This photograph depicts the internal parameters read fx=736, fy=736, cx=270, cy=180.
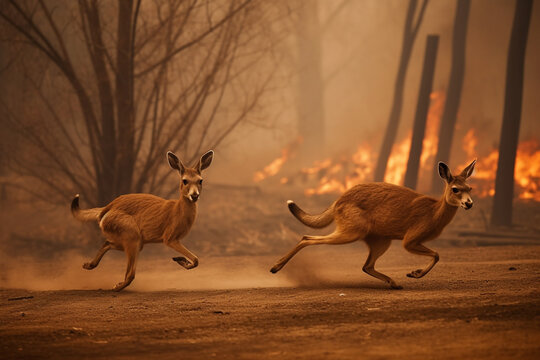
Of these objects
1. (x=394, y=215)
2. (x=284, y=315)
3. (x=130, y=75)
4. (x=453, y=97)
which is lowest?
(x=284, y=315)

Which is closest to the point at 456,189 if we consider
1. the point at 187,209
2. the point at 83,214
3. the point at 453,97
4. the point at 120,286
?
the point at 187,209

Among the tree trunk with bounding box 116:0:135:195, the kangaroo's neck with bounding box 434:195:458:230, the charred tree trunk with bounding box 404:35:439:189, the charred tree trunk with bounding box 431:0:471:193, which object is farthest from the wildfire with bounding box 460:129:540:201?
the kangaroo's neck with bounding box 434:195:458:230

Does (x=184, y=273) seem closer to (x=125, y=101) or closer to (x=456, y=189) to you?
(x=125, y=101)

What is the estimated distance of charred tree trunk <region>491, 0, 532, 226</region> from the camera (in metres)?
17.2

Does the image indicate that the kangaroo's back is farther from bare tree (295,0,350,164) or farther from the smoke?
bare tree (295,0,350,164)

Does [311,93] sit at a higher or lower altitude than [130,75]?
higher

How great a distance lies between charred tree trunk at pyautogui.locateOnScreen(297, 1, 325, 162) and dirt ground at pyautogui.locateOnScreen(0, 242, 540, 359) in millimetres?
19804

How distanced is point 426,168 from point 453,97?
12.0 feet

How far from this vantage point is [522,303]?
7.47 m

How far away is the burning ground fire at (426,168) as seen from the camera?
69.1ft

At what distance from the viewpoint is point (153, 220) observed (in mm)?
9492

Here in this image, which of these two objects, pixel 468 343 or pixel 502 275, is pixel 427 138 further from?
pixel 468 343

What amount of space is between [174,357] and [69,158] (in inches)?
447

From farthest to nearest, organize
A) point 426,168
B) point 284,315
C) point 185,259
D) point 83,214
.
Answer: point 426,168 → point 83,214 → point 185,259 → point 284,315
